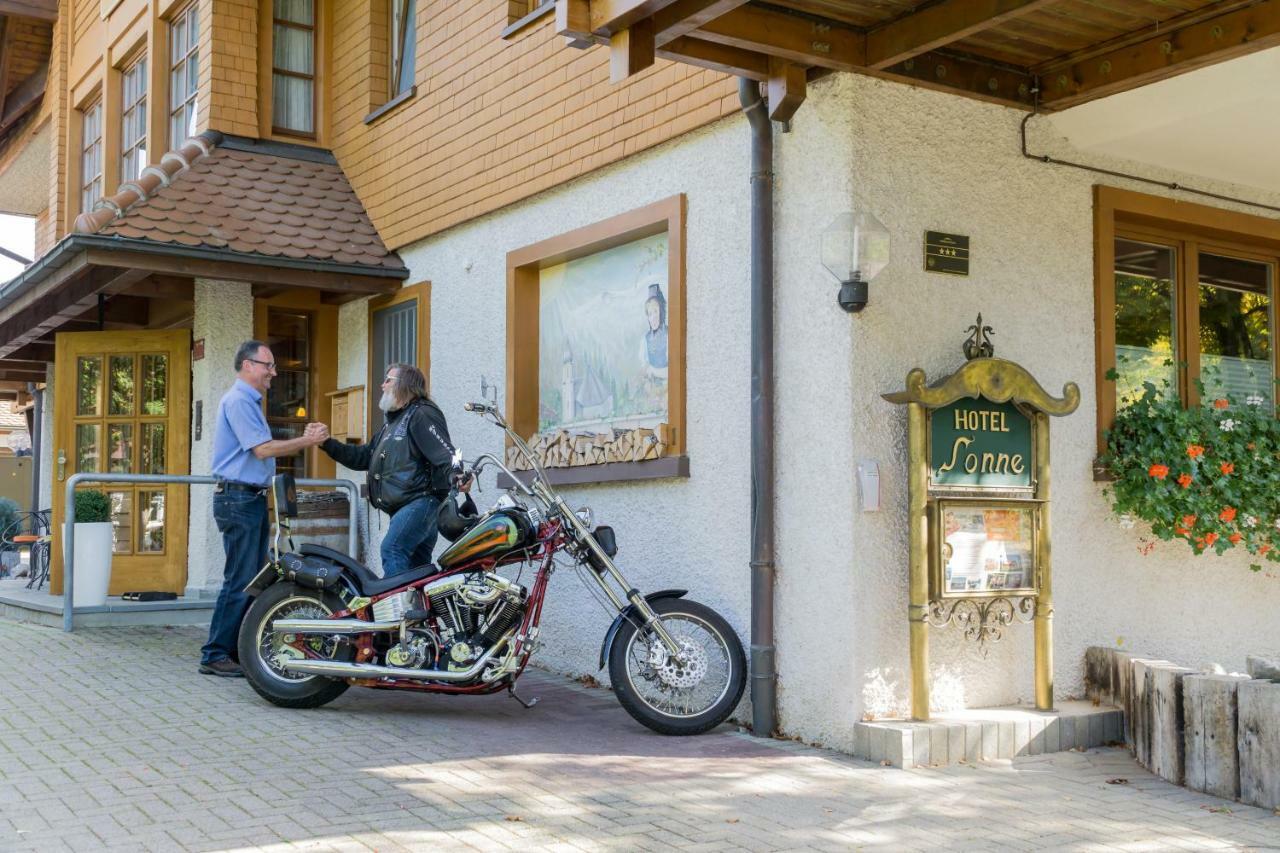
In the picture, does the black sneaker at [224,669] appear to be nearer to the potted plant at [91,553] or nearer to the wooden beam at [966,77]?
the potted plant at [91,553]

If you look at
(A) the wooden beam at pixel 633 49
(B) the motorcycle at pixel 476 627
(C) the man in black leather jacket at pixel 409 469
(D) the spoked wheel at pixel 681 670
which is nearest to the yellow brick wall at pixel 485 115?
(A) the wooden beam at pixel 633 49

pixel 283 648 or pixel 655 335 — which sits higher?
pixel 655 335

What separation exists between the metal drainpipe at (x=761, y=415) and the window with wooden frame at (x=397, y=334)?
3754 millimetres

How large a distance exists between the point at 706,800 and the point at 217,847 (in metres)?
1.78

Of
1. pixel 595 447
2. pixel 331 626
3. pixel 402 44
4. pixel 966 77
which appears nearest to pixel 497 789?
pixel 331 626

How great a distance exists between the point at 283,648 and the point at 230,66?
6017mm

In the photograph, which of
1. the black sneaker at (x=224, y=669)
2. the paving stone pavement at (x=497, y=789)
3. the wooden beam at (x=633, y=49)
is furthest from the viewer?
the black sneaker at (x=224, y=669)

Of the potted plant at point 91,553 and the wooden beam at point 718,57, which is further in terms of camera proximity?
Result: the potted plant at point 91,553

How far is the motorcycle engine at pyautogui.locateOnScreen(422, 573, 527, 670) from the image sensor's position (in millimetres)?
6445

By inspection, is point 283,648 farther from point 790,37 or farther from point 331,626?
point 790,37

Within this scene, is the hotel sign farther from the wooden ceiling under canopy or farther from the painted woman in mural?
the painted woman in mural

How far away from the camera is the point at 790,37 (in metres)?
5.77

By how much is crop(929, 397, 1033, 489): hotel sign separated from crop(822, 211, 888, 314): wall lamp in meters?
0.68

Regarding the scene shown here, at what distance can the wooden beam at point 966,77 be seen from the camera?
20.5ft
